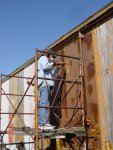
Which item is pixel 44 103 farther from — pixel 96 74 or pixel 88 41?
pixel 88 41

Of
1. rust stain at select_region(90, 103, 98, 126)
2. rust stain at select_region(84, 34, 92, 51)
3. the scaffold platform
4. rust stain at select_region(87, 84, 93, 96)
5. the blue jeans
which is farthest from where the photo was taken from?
the blue jeans

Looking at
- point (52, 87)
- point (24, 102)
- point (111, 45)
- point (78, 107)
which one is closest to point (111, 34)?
point (111, 45)

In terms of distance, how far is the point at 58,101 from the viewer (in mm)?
8336

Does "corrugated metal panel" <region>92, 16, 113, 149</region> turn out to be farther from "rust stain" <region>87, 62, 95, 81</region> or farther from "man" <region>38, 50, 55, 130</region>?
"man" <region>38, 50, 55, 130</region>

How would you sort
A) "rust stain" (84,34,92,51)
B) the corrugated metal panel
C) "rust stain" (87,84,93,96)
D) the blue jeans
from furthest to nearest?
the blue jeans → "rust stain" (84,34,92,51) → "rust stain" (87,84,93,96) → the corrugated metal panel

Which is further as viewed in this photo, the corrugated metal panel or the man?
the man

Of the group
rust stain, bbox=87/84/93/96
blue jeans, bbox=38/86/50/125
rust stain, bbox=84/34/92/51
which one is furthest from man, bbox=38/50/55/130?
rust stain, bbox=87/84/93/96

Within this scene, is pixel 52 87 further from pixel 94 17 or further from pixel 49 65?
pixel 94 17

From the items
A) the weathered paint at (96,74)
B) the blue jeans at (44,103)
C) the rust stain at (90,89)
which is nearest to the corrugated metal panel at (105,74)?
the weathered paint at (96,74)

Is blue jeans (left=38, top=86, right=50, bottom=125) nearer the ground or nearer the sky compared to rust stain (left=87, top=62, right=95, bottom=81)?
nearer the ground

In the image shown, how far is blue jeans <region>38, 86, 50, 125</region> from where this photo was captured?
7.57m

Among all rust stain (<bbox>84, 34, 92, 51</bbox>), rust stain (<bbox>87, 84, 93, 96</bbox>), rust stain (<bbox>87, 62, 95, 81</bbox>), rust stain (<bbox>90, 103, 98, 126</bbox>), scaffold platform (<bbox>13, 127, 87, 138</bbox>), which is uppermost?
rust stain (<bbox>84, 34, 92, 51</bbox>)

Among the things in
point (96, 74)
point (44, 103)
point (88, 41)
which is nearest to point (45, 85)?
point (44, 103)

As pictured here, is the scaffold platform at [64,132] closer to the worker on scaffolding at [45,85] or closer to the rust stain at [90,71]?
the worker on scaffolding at [45,85]
